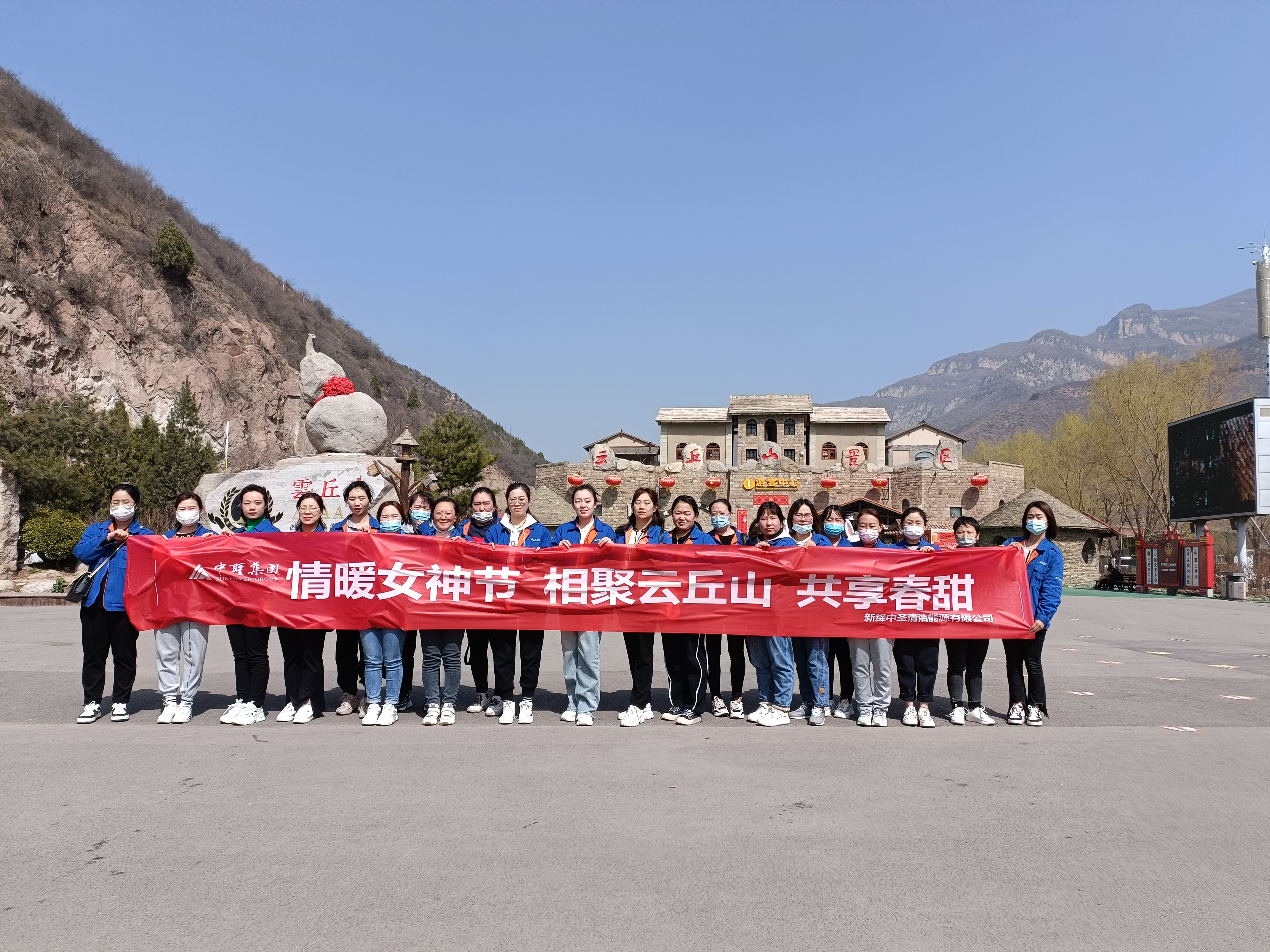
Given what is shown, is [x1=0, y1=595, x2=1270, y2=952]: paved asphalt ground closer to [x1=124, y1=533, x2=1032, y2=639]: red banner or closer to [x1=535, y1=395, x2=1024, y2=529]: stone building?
[x1=124, y1=533, x2=1032, y2=639]: red banner

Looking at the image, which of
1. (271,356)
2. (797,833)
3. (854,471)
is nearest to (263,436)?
(271,356)

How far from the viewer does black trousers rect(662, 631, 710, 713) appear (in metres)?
6.59

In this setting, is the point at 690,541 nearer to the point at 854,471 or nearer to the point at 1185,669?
the point at 1185,669

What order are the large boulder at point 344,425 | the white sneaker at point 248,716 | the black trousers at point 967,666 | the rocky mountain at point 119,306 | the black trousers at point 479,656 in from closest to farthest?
the white sneaker at point 248,716
the black trousers at point 967,666
the black trousers at point 479,656
the large boulder at point 344,425
the rocky mountain at point 119,306

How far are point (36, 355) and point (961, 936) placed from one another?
40.9 metres

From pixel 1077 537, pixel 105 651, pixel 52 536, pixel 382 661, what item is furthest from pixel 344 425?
pixel 1077 537

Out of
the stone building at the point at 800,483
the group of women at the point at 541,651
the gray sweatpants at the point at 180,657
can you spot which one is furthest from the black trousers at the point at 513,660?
the stone building at the point at 800,483

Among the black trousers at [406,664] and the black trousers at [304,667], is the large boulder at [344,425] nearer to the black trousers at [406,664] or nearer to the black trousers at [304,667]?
the black trousers at [406,664]

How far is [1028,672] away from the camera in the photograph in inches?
257

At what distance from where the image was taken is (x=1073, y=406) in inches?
7466

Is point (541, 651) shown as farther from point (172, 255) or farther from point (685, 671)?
point (172, 255)

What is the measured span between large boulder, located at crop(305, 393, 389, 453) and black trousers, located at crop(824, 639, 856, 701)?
14.7 m

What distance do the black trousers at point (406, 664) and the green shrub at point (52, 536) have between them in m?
17.5

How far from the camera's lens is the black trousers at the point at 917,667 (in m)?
6.55
